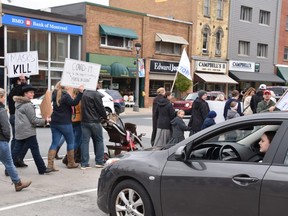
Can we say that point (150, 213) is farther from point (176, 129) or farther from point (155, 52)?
point (155, 52)

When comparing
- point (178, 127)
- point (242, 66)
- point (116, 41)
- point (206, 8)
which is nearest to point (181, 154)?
point (178, 127)

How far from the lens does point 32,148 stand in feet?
23.8

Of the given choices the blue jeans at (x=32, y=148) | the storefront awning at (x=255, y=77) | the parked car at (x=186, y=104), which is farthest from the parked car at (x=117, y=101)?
the storefront awning at (x=255, y=77)

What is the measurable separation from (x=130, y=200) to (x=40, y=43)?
2446 cm

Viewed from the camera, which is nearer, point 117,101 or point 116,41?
point 117,101

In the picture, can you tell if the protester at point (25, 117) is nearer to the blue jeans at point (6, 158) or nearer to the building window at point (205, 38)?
the blue jeans at point (6, 158)

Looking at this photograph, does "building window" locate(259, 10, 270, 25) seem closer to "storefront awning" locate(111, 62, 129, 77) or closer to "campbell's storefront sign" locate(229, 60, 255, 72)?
"campbell's storefront sign" locate(229, 60, 255, 72)

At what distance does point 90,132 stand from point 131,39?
965 inches

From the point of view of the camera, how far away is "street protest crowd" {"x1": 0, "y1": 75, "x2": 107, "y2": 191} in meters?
7.11

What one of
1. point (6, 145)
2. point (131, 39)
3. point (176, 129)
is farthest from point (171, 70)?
point (6, 145)

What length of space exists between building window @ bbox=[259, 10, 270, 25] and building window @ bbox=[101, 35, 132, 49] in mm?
18097

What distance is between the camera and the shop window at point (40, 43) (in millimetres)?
26906

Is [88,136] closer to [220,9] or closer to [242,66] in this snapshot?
[220,9]

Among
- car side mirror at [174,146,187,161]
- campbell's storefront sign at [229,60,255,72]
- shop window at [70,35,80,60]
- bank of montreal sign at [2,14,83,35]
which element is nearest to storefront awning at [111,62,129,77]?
shop window at [70,35,80,60]
